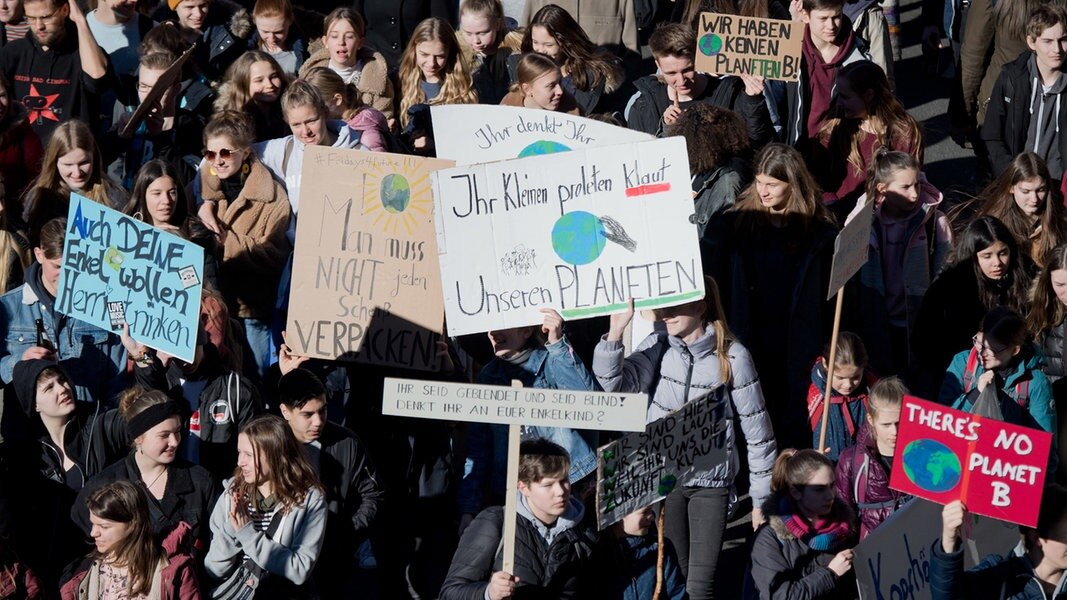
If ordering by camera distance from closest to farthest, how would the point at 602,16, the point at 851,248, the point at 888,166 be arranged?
1. the point at 851,248
2. the point at 888,166
3. the point at 602,16

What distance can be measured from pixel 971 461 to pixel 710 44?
14.6 feet

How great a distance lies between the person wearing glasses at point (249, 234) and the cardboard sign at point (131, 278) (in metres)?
1.11

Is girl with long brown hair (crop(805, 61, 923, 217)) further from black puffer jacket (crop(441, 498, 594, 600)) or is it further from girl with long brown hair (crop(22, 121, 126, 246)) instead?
girl with long brown hair (crop(22, 121, 126, 246))

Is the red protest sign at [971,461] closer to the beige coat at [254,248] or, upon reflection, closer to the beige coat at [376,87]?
the beige coat at [254,248]

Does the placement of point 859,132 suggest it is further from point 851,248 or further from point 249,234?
point 249,234

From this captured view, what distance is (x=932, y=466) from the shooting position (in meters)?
6.29

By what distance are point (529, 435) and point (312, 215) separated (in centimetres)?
164

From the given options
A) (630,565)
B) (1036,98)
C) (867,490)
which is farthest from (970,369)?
(1036,98)

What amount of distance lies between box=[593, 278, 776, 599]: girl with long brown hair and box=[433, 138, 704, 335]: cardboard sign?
0.19 meters

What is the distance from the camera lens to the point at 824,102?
10609 mm

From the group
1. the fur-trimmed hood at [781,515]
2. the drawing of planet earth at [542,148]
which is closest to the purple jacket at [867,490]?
the fur-trimmed hood at [781,515]

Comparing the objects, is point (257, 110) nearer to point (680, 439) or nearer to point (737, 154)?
point (737, 154)

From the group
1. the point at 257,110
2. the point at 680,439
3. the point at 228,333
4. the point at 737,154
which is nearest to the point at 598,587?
the point at 680,439

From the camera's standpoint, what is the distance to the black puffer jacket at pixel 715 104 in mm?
9867
